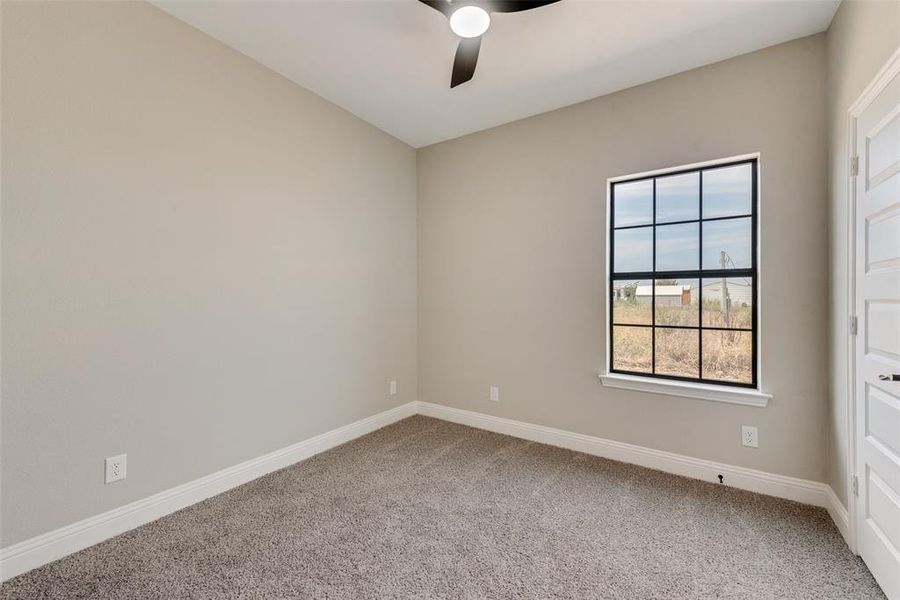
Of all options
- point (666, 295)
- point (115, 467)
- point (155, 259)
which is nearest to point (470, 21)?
point (155, 259)

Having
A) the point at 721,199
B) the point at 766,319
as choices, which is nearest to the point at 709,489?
Answer: the point at 766,319

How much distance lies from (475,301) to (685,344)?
1.68 meters

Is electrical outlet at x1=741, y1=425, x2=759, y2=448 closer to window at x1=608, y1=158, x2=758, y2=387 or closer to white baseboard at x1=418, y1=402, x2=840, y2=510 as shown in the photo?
white baseboard at x1=418, y1=402, x2=840, y2=510

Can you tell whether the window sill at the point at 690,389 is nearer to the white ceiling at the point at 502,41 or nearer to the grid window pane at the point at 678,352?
the grid window pane at the point at 678,352

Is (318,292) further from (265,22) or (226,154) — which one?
(265,22)

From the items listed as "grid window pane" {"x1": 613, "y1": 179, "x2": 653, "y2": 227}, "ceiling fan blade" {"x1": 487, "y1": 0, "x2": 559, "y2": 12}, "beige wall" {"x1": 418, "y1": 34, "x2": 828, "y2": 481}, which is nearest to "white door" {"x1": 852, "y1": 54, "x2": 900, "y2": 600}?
"beige wall" {"x1": 418, "y1": 34, "x2": 828, "y2": 481}

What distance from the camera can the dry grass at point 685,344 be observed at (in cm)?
248

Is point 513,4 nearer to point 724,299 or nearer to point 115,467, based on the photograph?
point 724,299

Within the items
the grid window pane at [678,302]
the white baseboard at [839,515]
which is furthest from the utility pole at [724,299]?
the white baseboard at [839,515]

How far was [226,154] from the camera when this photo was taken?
7.87 feet

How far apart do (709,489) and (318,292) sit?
2.96 metres

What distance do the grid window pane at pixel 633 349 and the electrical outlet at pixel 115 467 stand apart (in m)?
3.10

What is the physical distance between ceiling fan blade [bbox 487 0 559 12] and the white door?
1.41 m

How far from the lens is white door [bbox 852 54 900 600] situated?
1.49m
